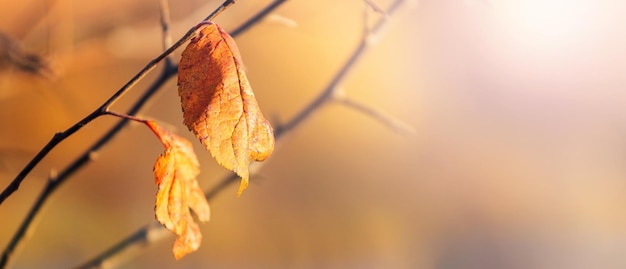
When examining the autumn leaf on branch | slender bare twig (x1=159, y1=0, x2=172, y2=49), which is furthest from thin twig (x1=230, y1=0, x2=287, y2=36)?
the autumn leaf on branch

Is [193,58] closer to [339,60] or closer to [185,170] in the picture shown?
[185,170]

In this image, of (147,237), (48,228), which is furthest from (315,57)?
(147,237)

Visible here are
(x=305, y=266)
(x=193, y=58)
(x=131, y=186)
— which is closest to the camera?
(x=193, y=58)

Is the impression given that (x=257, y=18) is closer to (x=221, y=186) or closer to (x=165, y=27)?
(x=165, y=27)

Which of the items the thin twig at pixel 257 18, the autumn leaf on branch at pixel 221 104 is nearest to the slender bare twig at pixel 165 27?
the thin twig at pixel 257 18

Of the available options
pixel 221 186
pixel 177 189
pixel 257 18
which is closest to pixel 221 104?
pixel 177 189

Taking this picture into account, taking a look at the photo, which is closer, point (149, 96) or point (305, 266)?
point (149, 96)
